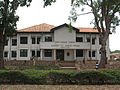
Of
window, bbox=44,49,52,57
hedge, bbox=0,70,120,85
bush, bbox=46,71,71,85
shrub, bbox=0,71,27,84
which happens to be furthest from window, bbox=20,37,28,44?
bush, bbox=46,71,71,85

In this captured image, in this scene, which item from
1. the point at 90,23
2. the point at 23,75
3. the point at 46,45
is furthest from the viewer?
the point at 46,45

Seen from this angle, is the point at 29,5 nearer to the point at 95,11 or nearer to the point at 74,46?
the point at 95,11

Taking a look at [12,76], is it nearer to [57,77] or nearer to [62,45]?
[57,77]

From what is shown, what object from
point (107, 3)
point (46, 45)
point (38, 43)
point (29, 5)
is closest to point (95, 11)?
point (107, 3)

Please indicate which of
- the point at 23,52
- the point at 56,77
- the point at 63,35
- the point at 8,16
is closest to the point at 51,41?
the point at 63,35

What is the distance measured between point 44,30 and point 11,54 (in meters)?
8.70

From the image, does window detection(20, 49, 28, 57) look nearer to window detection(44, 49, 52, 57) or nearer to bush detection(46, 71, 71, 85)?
window detection(44, 49, 52, 57)

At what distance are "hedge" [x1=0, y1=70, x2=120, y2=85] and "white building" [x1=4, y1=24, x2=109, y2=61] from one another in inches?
1018

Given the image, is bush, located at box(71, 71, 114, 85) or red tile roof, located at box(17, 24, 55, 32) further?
red tile roof, located at box(17, 24, 55, 32)

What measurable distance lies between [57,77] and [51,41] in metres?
27.7

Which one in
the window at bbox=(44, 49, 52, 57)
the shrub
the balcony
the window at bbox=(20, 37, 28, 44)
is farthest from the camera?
the window at bbox=(20, 37, 28, 44)

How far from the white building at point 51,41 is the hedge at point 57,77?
1018 inches

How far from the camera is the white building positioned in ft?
131

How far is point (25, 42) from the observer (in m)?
41.1
